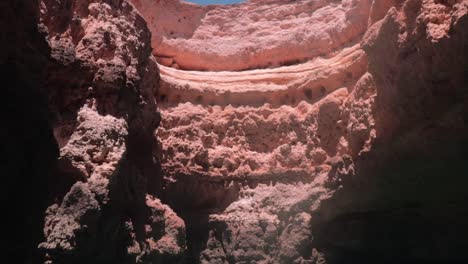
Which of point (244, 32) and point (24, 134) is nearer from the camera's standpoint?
point (24, 134)

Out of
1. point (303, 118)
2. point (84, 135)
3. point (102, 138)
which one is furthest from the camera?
point (303, 118)

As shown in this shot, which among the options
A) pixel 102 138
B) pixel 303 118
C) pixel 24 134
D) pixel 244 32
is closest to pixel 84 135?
pixel 102 138

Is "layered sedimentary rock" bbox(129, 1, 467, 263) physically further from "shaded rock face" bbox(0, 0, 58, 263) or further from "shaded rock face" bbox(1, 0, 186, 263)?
"shaded rock face" bbox(0, 0, 58, 263)

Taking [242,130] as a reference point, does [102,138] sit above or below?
below

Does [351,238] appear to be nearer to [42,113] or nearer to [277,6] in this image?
[42,113]

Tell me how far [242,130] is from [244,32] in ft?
12.6

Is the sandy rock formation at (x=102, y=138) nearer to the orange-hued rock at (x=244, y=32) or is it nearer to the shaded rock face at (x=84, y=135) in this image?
the shaded rock face at (x=84, y=135)

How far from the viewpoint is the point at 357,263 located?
9.81 metres

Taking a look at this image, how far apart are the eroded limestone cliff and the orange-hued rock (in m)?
0.04

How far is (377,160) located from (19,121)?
5.73 meters

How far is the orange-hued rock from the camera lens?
12.8 meters

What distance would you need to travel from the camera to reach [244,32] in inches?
552

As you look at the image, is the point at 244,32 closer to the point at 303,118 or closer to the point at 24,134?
the point at 303,118

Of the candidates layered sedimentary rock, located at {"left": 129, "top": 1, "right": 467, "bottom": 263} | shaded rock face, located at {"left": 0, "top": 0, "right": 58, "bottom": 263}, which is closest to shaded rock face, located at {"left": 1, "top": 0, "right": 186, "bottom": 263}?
shaded rock face, located at {"left": 0, "top": 0, "right": 58, "bottom": 263}
